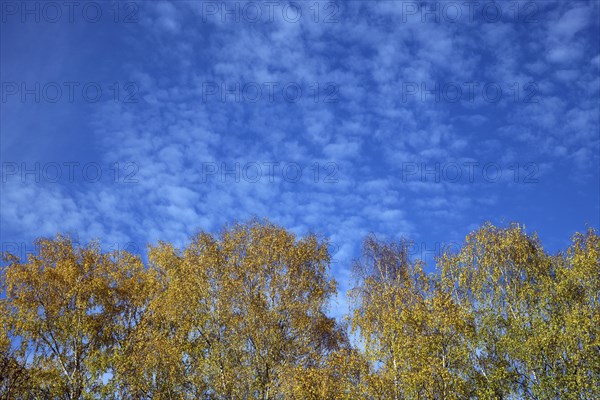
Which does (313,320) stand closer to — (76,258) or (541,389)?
(541,389)

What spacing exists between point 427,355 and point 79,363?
2179cm

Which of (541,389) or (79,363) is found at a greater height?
(79,363)

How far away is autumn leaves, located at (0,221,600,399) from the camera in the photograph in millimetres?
28188

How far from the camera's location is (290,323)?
32312 mm

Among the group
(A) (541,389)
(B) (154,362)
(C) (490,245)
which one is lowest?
(A) (541,389)

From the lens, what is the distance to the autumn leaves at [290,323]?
28.2 metres

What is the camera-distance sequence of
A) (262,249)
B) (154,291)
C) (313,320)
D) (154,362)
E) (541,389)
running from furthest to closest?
1. (154,291)
2. (262,249)
3. (313,320)
4. (154,362)
5. (541,389)

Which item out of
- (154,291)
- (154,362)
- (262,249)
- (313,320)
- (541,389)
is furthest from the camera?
(154,291)

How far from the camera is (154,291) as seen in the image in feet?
124

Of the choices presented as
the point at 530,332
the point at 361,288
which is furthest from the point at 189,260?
the point at 530,332

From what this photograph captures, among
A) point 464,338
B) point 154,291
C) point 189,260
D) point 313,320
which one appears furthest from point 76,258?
point 464,338

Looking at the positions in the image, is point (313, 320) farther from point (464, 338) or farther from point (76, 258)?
point (76, 258)

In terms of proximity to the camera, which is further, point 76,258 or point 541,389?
point 76,258

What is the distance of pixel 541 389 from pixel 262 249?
18.3 metres
